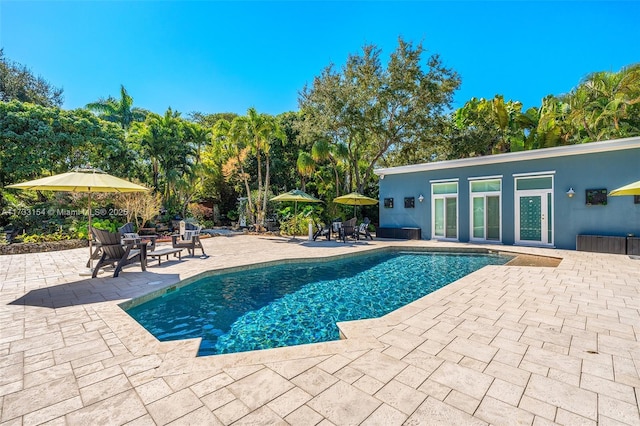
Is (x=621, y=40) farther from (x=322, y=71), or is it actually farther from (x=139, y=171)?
(x=139, y=171)

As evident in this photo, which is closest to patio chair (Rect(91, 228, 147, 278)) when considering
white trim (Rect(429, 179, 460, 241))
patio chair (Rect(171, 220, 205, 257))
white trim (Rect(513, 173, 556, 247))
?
patio chair (Rect(171, 220, 205, 257))

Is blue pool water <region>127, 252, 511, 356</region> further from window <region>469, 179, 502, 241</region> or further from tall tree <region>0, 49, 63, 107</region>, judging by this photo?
tall tree <region>0, 49, 63, 107</region>

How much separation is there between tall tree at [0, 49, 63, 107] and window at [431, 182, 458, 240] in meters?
23.6

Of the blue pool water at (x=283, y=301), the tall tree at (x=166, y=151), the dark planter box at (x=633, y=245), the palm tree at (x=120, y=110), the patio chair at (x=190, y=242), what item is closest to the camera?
the blue pool water at (x=283, y=301)

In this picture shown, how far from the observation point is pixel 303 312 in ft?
16.3

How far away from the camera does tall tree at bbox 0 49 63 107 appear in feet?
59.9

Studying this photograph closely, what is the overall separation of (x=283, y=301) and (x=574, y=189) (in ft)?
35.3

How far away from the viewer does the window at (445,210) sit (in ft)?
42.7

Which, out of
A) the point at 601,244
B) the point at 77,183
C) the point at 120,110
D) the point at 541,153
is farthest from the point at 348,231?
→ the point at 120,110

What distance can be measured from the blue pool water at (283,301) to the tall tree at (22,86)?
20586mm

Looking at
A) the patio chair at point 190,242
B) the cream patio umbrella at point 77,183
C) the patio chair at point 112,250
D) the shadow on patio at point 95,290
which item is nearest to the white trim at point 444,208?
the patio chair at point 190,242

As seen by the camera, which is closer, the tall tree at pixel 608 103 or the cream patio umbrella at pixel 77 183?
the cream patio umbrella at pixel 77 183

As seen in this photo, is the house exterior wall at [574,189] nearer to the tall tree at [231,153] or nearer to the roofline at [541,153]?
the roofline at [541,153]

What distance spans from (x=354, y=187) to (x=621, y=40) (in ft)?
47.9
